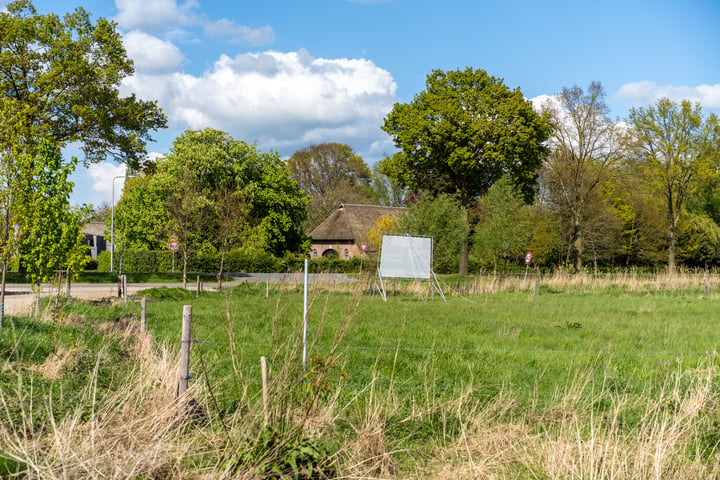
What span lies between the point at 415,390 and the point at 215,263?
35.4m

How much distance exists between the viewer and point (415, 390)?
7.09 meters

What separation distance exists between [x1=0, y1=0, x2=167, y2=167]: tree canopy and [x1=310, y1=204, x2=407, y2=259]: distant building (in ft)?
92.7

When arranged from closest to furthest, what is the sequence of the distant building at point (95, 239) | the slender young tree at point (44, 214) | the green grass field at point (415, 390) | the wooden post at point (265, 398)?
the wooden post at point (265, 398)
the green grass field at point (415, 390)
the slender young tree at point (44, 214)
the distant building at point (95, 239)

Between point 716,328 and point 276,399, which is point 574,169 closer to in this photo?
point 716,328

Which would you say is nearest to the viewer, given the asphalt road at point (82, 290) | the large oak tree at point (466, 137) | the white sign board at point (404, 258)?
the asphalt road at point (82, 290)

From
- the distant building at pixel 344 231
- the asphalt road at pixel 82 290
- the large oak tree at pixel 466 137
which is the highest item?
the large oak tree at pixel 466 137

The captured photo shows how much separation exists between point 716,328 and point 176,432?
1318 centimetres

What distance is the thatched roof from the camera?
187ft

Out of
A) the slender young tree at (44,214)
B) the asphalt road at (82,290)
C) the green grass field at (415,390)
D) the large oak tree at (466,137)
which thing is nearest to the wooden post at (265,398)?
the green grass field at (415,390)

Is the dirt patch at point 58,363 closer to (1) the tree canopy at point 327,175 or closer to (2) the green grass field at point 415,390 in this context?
(2) the green grass field at point 415,390

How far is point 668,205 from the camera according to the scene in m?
46.7

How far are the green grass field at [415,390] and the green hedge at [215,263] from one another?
80.6ft

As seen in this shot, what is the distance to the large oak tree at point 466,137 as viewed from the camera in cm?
3919

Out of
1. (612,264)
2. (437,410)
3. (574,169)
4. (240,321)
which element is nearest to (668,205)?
(612,264)
